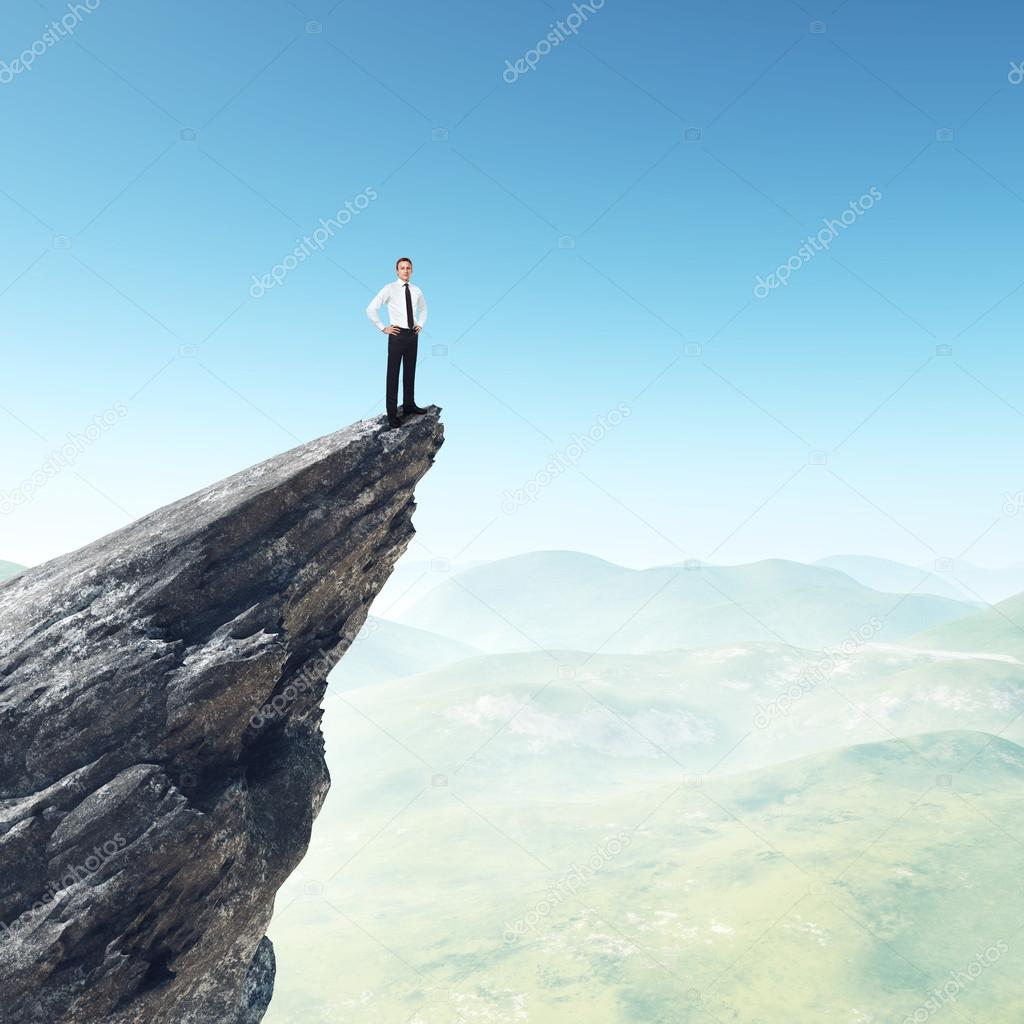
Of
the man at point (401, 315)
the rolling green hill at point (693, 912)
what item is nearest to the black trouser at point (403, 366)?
the man at point (401, 315)

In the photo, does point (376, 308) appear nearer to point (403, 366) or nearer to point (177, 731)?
point (403, 366)

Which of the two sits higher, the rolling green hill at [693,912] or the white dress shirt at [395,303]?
the white dress shirt at [395,303]

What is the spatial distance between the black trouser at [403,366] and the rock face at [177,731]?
43.4 inches

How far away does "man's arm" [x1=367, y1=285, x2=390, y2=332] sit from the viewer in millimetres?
24203

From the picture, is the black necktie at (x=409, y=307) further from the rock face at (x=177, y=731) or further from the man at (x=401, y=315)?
the rock face at (x=177, y=731)

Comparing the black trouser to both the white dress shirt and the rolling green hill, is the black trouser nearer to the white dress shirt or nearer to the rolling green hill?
the white dress shirt

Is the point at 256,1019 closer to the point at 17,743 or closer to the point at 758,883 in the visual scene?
the point at 17,743

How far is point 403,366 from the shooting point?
84.7 ft

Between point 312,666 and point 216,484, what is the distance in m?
7.77

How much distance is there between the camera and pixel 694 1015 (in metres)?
114

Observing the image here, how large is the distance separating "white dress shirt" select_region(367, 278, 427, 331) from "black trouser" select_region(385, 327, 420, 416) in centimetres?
35

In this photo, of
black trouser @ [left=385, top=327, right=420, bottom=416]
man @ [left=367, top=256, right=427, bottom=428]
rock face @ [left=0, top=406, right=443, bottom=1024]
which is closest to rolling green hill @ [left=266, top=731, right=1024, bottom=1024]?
rock face @ [left=0, top=406, right=443, bottom=1024]

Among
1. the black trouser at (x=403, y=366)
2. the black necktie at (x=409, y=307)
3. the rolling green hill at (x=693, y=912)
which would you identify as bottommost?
the rolling green hill at (x=693, y=912)

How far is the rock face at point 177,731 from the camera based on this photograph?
2103 centimetres
